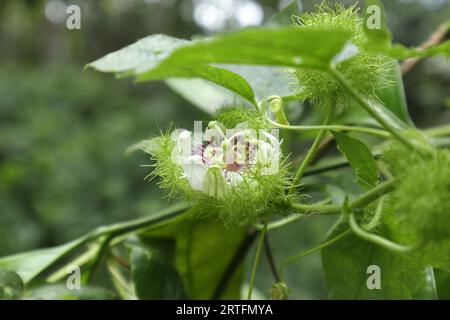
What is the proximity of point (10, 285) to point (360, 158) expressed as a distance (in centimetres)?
32

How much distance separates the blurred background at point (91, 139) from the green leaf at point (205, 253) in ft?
3.26

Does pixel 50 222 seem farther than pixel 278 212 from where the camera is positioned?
Yes

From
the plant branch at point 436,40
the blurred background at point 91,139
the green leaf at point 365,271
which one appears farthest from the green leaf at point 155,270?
the blurred background at point 91,139

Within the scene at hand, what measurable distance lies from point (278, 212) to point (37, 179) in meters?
2.22

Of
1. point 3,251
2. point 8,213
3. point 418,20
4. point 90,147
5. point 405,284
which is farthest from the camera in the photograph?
point 418,20

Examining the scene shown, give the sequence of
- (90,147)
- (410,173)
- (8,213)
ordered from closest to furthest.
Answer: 1. (410,173)
2. (8,213)
3. (90,147)

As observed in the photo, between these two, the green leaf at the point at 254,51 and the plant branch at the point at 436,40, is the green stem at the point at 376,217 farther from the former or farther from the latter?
the plant branch at the point at 436,40

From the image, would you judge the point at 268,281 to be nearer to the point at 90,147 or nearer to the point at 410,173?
the point at 90,147

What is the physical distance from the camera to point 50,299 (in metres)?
0.52

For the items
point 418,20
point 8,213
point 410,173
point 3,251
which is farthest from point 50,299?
point 418,20

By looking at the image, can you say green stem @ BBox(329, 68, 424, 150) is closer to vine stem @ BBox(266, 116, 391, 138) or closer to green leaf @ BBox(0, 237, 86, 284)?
vine stem @ BBox(266, 116, 391, 138)

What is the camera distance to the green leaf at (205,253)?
648 mm

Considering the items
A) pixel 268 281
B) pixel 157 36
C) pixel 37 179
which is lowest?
pixel 268 281

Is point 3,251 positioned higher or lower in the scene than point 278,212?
lower
